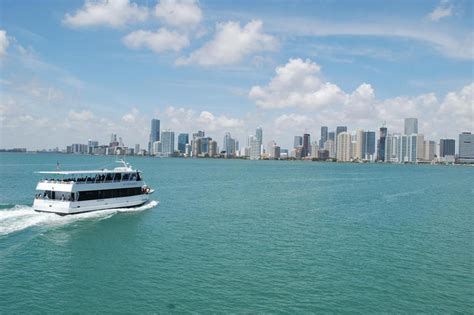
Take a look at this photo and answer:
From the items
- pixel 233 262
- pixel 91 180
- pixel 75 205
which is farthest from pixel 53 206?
pixel 233 262

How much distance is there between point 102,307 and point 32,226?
2769 cm

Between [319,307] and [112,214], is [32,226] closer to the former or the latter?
[112,214]

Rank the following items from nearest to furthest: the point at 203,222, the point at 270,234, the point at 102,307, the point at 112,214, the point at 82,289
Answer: the point at 102,307 < the point at 82,289 < the point at 270,234 < the point at 203,222 < the point at 112,214

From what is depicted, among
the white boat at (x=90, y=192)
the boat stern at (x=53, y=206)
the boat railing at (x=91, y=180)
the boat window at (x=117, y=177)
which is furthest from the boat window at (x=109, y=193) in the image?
the boat stern at (x=53, y=206)

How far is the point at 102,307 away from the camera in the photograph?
27969 mm

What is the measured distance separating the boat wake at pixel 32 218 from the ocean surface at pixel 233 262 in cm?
23

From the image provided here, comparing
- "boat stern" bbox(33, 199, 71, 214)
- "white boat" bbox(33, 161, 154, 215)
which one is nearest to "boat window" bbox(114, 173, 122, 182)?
"white boat" bbox(33, 161, 154, 215)

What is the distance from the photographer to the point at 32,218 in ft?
179

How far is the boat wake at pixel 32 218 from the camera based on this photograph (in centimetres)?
4970

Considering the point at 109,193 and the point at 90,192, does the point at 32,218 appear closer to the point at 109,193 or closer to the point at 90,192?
Result: the point at 90,192

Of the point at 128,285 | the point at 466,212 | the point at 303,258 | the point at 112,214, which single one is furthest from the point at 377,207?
the point at 128,285

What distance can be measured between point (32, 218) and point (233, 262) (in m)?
32.0

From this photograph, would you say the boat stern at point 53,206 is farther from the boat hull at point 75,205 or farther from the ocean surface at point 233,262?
the ocean surface at point 233,262

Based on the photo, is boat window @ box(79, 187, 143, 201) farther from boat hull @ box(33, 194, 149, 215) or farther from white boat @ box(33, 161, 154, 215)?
boat hull @ box(33, 194, 149, 215)
